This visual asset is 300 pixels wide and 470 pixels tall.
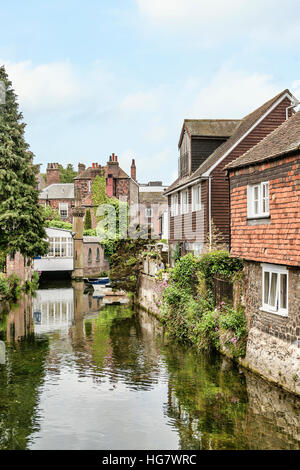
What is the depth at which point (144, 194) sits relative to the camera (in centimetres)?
7838

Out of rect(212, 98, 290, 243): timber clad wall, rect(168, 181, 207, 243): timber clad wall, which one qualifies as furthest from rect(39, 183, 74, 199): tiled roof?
rect(212, 98, 290, 243): timber clad wall

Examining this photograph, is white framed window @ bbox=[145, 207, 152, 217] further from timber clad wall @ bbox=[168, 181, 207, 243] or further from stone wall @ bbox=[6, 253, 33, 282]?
timber clad wall @ bbox=[168, 181, 207, 243]

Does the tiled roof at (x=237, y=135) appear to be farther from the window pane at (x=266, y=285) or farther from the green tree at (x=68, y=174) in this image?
the green tree at (x=68, y=174)

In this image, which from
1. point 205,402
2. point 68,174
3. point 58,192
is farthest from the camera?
point 68,174

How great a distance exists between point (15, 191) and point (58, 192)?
36.4m

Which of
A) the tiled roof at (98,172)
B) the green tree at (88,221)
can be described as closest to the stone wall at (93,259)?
the green tree at (88,221)

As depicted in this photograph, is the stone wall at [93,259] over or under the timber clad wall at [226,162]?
under

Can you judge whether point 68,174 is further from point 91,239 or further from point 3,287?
point 3,287

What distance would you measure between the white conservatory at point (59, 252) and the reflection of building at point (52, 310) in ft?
33.0

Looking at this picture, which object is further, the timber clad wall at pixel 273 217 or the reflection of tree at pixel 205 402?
the timber clad wall at pixel 273 217

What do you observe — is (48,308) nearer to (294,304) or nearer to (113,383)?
(113,383)

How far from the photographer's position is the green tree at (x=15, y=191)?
3588 cm

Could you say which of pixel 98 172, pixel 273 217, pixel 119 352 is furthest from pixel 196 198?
pixel 98 172

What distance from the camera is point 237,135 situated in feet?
91.6
